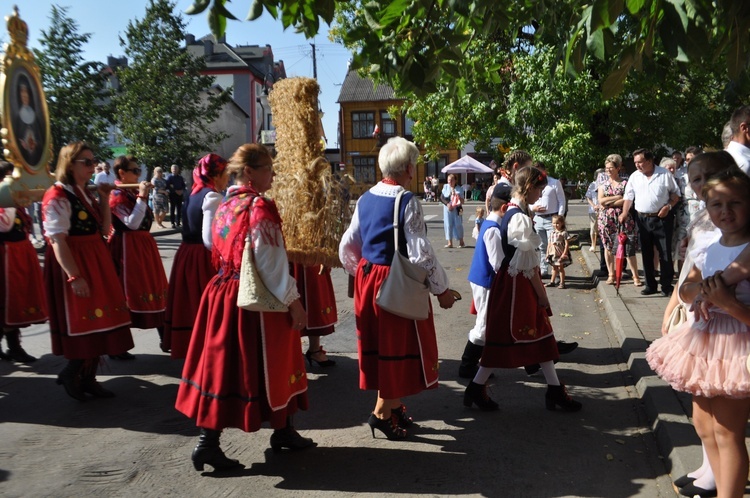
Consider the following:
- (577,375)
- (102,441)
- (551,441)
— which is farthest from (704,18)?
(102,441)

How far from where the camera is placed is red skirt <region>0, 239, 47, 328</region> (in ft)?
21.8

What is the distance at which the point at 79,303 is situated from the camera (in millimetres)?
5484

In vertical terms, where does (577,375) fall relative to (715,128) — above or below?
below

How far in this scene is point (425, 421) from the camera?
5047 millimetres

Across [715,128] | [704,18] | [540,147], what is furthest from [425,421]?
[715,128]

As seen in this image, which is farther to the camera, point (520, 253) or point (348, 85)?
point (348, 85)

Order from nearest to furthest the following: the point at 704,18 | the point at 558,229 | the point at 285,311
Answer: the point at 704,18 → the point at 285,311 → the point at 558,229

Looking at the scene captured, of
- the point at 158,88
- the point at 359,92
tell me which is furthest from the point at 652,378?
the point at 359,92

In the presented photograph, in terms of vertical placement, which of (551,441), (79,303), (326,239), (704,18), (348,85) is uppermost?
(348,85)

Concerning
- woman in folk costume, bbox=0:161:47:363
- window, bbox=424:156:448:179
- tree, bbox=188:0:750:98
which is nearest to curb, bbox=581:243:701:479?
tree, bbox=188:0:750:98

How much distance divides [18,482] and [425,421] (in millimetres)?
2668

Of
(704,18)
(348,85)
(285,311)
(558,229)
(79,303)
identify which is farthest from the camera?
(348,85)

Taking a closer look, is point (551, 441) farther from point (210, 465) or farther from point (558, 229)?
point (558, 229)

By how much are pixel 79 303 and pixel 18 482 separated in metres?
1.67
